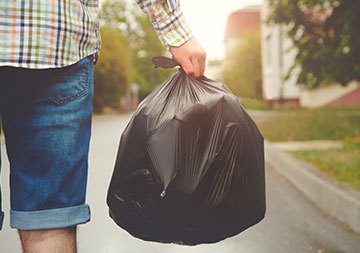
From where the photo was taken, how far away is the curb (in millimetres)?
3619

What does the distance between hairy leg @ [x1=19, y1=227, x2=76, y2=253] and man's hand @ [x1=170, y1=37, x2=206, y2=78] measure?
2.16ft

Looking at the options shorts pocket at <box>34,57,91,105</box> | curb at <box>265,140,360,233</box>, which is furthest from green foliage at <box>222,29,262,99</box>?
shorts pocket at <box>34,57,91,105</box>

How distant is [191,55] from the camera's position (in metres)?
1.67

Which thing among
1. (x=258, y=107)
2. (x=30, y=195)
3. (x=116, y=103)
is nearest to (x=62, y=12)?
(x=30, y=195)

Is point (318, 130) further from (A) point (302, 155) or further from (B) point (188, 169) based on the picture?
(B) point (188, 169)

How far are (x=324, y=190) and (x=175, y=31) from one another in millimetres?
3018

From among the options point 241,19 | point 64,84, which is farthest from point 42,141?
point 241,19

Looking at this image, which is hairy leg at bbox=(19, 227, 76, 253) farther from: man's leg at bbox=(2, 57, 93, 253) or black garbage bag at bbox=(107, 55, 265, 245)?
black garbage bag at bbox=(107, 55, 265, 245)

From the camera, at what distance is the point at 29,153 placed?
1.39 m

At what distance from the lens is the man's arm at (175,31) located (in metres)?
1.64

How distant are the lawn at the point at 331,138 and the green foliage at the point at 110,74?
19191 millimetres

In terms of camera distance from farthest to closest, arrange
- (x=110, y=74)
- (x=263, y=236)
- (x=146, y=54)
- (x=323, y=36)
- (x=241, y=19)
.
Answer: (x=241, y=19), (x=146, y=54), (x=110, y=74), (x=323, y=36), (x=263, y=236)

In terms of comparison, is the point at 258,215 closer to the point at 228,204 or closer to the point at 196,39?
the point at 228,204

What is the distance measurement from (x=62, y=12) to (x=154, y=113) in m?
0.60
